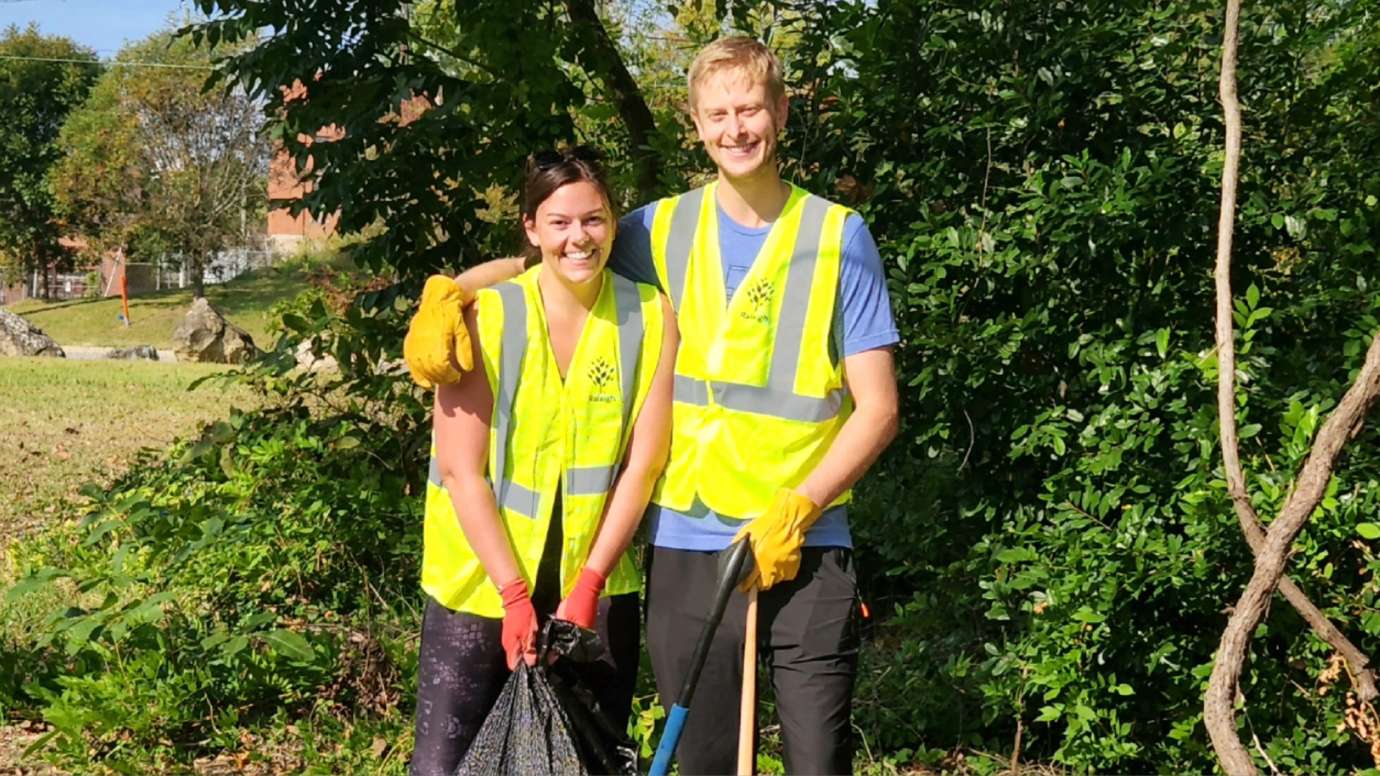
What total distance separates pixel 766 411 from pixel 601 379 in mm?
343

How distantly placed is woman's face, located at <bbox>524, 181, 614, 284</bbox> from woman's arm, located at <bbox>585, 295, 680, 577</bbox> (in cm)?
17

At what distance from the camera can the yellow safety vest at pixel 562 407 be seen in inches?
113

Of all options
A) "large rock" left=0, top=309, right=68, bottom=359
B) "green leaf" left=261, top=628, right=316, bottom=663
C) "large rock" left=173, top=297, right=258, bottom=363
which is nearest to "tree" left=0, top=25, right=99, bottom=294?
"large rock" left=173, top=297, right=258, bottom=363

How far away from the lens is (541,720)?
2.82m

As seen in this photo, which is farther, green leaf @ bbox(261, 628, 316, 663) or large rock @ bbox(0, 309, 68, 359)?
large rock @ bbox(0, 309, 68, 359)

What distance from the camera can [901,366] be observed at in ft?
15.0

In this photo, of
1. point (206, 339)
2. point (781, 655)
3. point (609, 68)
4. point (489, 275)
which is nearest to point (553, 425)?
point (489, 275)

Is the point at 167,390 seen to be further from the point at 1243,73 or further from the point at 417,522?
the point at 1243,73

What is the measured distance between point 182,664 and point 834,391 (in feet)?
9.63

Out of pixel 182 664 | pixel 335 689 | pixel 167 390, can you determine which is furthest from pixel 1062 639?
pixel 167 390

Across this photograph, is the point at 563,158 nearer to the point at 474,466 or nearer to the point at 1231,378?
the point at 474,466

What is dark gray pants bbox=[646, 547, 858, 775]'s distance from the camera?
270 cm

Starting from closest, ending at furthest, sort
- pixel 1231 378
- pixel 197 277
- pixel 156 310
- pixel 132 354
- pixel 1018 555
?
pixel 1231 378 < pixel 1018 555 < pixel 132 354 < pixel 156 310 < pixel 197 277

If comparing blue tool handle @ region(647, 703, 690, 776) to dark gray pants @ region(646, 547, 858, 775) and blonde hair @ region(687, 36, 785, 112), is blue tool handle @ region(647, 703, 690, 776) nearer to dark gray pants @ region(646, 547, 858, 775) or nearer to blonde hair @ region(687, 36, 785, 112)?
dark gray pants @ region(646, 547, 858, 775)
